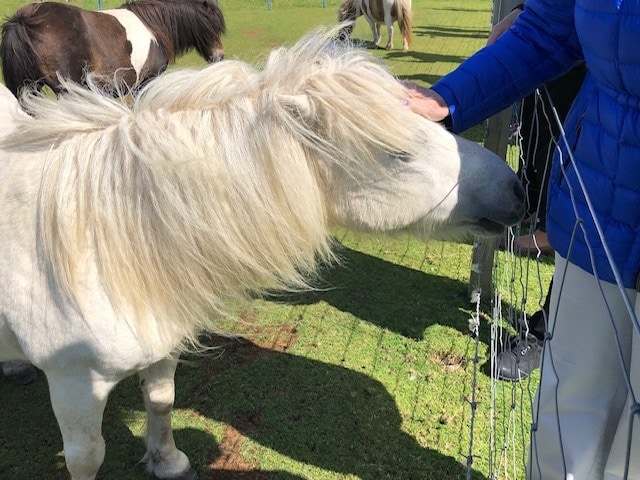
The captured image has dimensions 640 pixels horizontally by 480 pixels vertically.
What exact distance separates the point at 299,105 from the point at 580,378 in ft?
3.15

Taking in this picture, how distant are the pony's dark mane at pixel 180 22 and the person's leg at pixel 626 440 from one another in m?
6.61

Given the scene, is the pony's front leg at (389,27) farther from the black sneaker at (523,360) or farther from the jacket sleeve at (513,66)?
the jacket sleeve at (513,66)

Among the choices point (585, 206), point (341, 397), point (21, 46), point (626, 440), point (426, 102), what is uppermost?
point (426, 102)

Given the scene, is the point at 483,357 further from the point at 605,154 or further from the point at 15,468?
the point at 15,468

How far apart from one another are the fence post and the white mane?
5.01 ft

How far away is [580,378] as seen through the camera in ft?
4.37

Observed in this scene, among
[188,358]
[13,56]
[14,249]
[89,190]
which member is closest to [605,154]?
[89,190]

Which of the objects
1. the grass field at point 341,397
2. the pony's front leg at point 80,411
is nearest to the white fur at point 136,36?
the grass field at point 341,397

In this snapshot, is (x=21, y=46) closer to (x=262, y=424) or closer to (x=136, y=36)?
(x=136, y=36)

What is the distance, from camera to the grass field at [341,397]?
2248 mm

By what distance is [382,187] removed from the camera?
152cm

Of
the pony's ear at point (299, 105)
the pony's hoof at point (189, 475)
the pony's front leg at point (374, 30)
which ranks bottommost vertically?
the pony's front leg at point (374, 30)

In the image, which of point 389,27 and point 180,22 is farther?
point 389,27

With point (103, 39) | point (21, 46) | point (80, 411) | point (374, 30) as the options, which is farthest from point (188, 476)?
point (374, 30)
